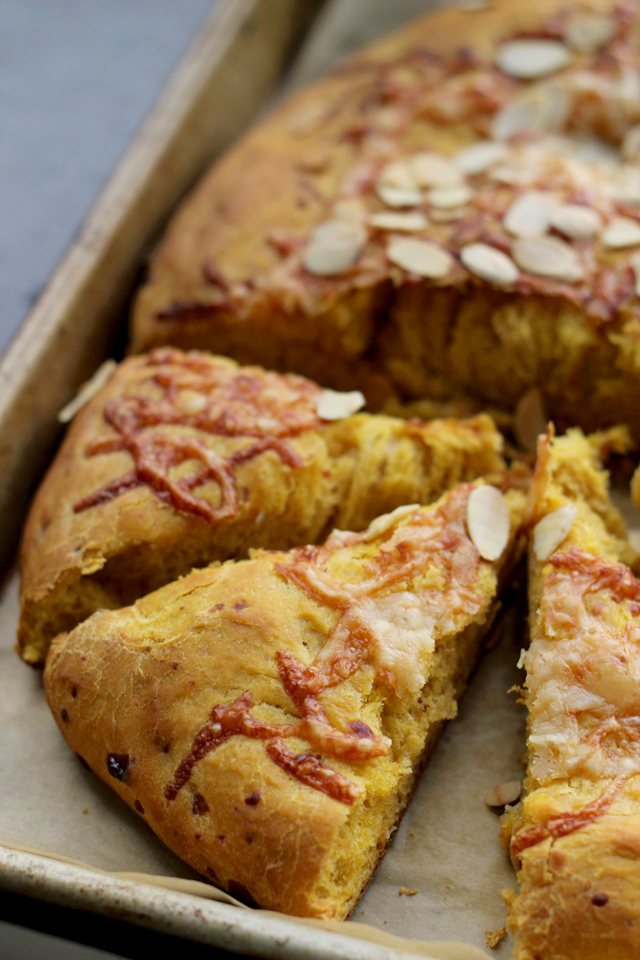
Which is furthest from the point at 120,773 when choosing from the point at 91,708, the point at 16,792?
the point at 16,792

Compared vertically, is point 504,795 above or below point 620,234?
below

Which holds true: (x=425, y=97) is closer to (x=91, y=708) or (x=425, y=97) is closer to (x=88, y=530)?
(x=88, y=530)

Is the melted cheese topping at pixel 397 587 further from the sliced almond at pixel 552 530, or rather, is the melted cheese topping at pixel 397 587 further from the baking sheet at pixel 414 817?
the baking sheet at pixel 414 817

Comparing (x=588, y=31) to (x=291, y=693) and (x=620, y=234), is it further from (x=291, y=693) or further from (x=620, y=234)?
(x=291, y=693)

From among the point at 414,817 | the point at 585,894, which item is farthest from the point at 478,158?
the point at 585,894

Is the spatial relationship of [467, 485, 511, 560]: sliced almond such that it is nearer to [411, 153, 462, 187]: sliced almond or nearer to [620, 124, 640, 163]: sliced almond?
[411, 153, 462, 187]: sliced almond

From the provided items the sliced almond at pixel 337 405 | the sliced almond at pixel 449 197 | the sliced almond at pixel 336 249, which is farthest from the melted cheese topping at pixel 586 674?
the sliced almond at pixel 449 197

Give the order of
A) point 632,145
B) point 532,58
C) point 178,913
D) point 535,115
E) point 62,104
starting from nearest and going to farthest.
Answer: point 178,913 → point 632,145 → point 535,115 → point 532,58 → point 62,104

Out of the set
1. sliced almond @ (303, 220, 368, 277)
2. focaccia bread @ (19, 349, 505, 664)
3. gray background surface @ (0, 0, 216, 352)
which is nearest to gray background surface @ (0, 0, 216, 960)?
gray background surface @ (0, 0, 216, 352)
